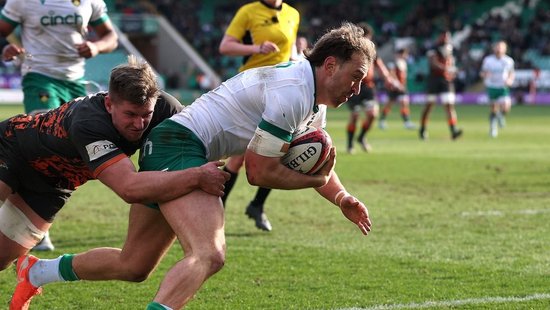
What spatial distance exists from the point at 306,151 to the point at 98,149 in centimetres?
110

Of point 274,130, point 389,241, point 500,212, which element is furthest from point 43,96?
point 500,212

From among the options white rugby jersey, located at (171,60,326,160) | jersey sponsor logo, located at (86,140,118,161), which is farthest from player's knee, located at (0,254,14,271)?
white rugby jersey, located at (171,60,326,160)

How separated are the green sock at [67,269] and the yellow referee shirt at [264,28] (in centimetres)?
424

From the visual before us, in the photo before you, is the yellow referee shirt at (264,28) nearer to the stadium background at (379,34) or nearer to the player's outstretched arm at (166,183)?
the player's outstretched arm at (166,183)

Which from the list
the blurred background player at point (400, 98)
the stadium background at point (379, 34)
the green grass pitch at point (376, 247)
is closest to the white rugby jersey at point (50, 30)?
the green grass pitch at point (376, 247)

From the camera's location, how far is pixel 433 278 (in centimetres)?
693

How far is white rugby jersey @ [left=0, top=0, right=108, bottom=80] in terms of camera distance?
8398mm

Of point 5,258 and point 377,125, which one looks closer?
point 5,258

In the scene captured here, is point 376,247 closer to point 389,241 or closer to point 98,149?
point 389,241

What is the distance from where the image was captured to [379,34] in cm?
5066

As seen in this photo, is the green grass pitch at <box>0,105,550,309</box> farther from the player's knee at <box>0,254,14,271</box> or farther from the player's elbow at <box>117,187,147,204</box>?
the player's elbow at <box>117,187,147,204</box>

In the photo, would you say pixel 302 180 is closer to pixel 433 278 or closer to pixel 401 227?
pixel 433 278

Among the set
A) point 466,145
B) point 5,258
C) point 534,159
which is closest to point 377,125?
point 466,145

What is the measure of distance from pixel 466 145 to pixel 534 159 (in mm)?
3592
